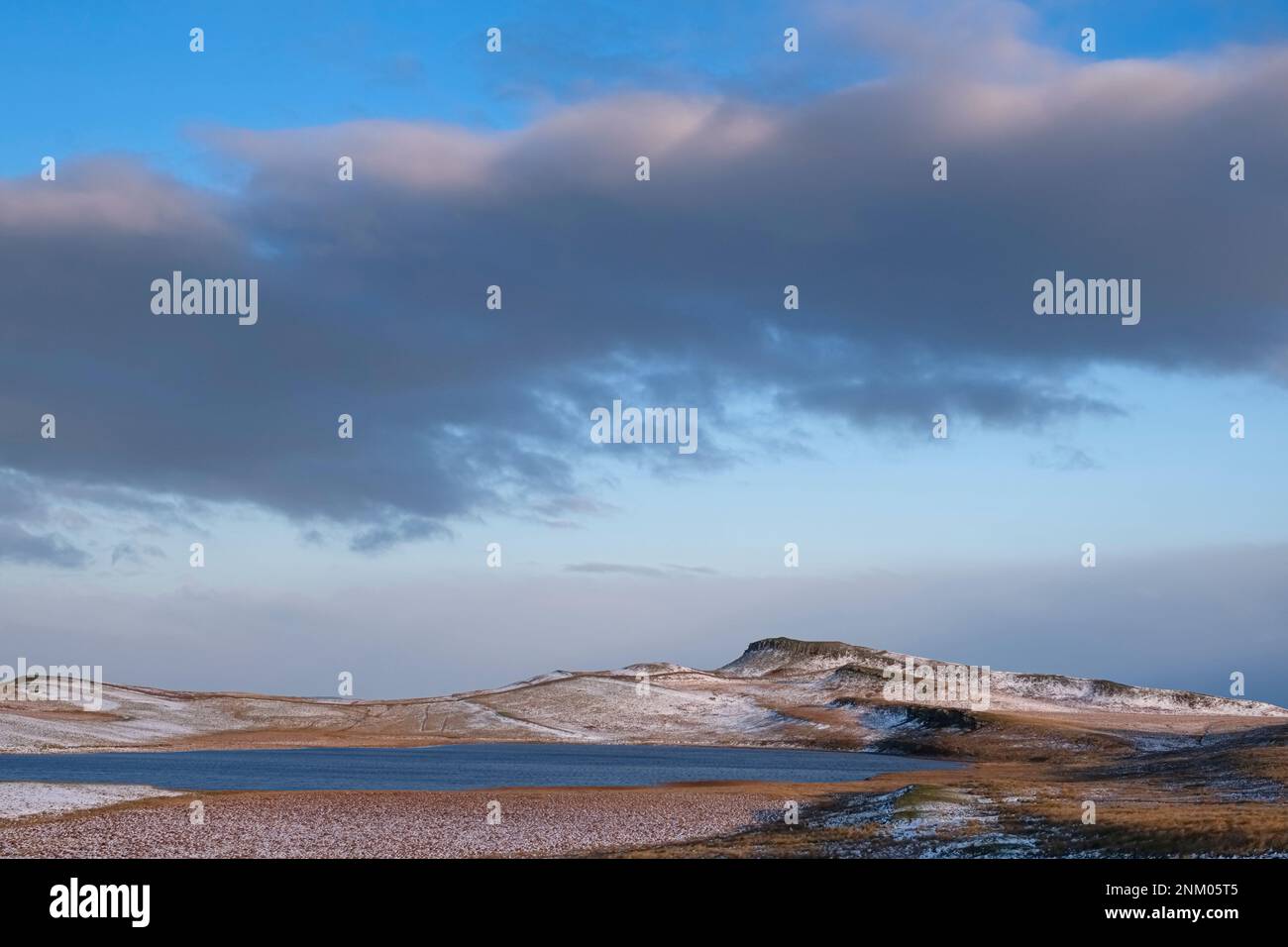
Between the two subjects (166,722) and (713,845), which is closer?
(713,845)

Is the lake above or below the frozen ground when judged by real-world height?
below

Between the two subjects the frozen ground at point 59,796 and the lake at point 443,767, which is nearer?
the frozen ground at point 59,796

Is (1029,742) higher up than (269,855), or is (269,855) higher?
(269,855)

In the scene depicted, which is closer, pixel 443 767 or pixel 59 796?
pixel 59 796

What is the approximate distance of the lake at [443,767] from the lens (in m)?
78.5

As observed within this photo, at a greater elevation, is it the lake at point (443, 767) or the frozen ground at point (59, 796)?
the frozen ground at point (59, 796)

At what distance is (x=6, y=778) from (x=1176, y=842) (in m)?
71.2

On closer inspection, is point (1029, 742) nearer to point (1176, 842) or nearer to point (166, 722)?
point (1176, 842)

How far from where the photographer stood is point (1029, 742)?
401 feet

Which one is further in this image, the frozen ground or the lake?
the lake

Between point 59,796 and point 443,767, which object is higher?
point 59,796

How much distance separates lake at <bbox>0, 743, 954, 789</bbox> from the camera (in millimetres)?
78500

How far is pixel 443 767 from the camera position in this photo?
9731 centimetres
